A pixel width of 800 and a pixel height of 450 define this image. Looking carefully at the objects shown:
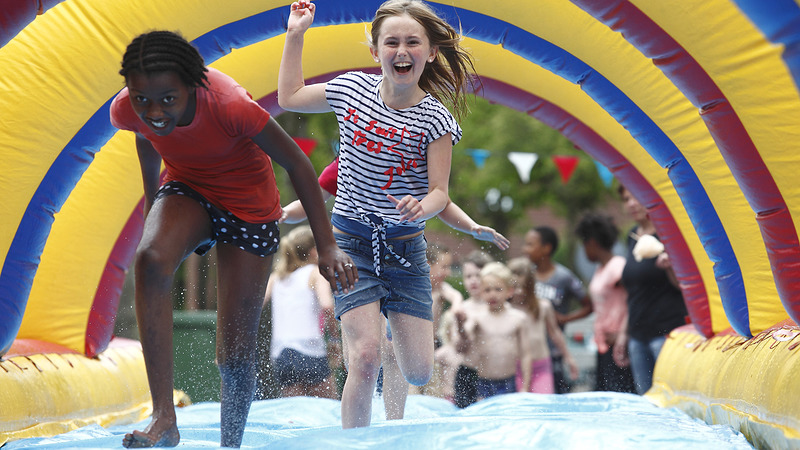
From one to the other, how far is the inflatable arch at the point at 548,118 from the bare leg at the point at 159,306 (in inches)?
28.2

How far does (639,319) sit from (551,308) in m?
0.95

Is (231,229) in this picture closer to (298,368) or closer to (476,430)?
(476,430)

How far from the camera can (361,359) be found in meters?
2.96

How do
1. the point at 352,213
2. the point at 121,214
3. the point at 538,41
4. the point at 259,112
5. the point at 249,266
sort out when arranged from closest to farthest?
the point at 259,112 → the point at 249,266 → the point at 352,213 → the point at 538,41 → the point at 121,214

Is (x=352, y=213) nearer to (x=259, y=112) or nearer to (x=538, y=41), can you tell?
(x=259, y=112)

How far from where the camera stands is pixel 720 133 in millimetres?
3035

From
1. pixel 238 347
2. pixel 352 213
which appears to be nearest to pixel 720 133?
pixel 352 213

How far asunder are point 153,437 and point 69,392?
1776 mm

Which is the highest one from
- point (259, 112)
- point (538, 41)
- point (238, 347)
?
point (538, 41)

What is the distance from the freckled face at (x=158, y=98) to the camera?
2.43m

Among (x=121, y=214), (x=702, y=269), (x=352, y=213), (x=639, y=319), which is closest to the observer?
(x=352, y=213)

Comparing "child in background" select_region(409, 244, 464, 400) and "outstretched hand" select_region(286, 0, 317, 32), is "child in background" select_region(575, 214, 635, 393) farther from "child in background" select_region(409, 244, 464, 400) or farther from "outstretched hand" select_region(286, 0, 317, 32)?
"outstretched hand" select_region(286, 0, 317, 32)

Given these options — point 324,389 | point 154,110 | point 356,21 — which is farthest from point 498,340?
point 154,110

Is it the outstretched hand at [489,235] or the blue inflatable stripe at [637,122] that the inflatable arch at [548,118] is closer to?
the blue inflatable stripe at [637,122]
